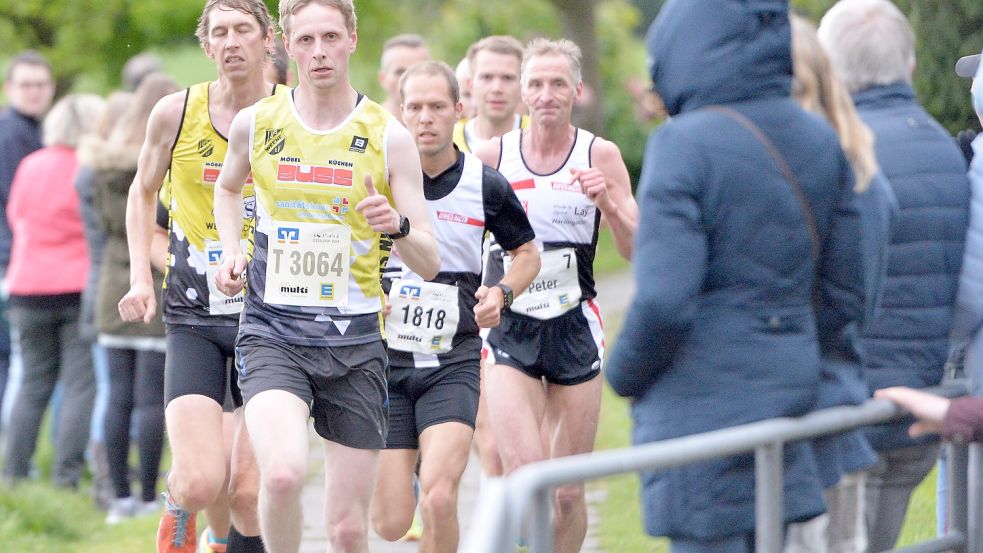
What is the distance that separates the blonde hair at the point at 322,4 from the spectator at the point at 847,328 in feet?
5.79

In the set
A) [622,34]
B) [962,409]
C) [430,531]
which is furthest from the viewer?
[622,34]

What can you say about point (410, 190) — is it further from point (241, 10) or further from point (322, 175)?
point (241, 10)

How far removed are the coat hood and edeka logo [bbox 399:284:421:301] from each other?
225 cm

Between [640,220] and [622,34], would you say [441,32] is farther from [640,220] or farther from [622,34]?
[640,220]

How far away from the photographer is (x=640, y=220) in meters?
3.66

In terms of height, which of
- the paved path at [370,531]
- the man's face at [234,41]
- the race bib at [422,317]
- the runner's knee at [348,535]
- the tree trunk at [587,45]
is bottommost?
the paved path at [370,531]

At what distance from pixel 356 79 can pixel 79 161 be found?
18.6 meters

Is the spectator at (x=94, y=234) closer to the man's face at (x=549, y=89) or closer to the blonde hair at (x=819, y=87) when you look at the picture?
the man's face at (x=549, y=89)

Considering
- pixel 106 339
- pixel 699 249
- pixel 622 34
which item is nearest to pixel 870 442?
pixel 699 249

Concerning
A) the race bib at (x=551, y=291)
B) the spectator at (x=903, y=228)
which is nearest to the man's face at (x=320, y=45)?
the race bib at (x=551, y=291)

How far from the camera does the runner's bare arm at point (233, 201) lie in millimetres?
5039

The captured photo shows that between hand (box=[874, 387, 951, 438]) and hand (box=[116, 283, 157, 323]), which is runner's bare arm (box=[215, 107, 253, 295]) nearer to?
hand (box=[116, 283, 157, 323])

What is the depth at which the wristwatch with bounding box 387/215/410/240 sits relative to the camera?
481 centimetres

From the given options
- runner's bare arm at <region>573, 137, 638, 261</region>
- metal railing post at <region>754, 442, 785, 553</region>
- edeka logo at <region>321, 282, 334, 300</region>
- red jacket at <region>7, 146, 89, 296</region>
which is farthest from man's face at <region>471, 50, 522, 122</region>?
metal railing post at <region>754, 442, 785, 553</region>
